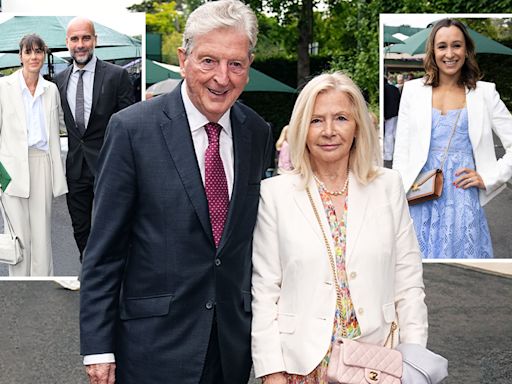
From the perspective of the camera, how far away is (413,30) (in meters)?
6.62

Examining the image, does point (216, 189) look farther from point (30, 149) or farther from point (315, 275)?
point (30, 149)

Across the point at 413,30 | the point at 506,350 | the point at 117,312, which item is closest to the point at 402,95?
the point at 413,30

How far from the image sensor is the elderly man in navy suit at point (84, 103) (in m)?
6.51

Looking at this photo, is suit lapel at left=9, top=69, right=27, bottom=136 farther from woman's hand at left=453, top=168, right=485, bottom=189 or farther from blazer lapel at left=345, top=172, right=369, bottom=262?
blazer lapel at left=345, top=172, right=369, bottom=262

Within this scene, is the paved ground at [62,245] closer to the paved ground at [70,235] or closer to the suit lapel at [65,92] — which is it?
the paved ground at [70,235]

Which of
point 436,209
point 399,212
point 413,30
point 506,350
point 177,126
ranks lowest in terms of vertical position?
point 506,350

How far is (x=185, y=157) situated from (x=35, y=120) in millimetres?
4034

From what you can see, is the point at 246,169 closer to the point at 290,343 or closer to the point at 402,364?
the point at 290,343

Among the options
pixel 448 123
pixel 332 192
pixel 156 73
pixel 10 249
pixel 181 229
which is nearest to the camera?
pixel 181 229

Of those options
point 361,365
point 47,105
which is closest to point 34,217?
point 47,105

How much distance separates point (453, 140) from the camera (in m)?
A: 6.39

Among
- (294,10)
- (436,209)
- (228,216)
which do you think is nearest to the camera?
(228,216)

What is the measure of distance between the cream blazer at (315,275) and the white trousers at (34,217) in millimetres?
3924

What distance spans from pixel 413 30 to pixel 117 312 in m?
4.32
